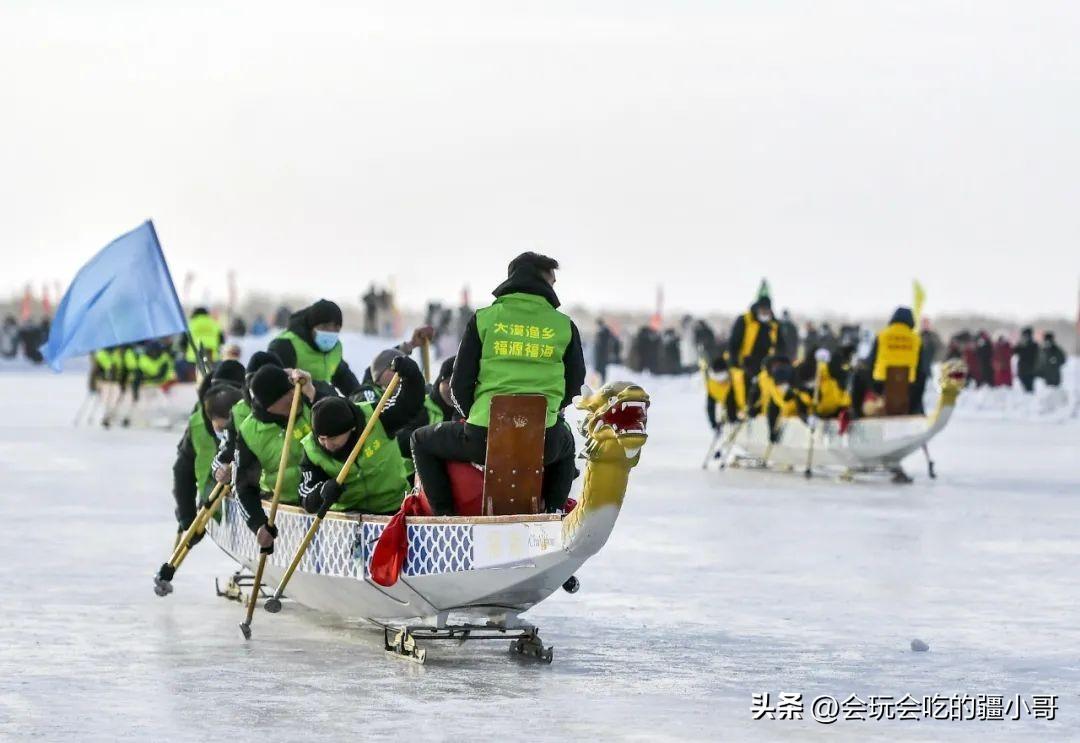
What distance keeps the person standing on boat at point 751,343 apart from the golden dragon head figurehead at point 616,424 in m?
13.5

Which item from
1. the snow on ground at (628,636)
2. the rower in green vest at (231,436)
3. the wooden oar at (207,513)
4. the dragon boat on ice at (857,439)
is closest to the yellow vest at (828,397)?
the dragon boat on ice at (857,439)

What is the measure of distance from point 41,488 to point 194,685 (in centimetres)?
1027

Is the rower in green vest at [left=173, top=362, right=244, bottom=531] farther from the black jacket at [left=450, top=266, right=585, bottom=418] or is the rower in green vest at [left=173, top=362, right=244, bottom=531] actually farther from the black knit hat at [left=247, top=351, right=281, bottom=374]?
the black jacket at [left=450, top=266, right=585, bottom=418]

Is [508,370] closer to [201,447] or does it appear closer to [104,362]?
[201,447]

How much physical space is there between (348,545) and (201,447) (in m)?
2.39

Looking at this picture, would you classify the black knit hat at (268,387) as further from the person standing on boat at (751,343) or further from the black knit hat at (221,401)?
the person standing on boat at (751,343)

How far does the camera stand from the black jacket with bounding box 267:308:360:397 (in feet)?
38.7

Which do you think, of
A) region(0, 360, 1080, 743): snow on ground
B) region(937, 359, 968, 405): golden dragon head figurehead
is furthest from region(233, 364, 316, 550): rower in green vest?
region(937, 359, 968, 405): golden dragon head figurehead

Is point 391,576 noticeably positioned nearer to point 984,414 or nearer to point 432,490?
point 432,490

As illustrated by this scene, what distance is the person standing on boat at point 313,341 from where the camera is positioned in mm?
11859

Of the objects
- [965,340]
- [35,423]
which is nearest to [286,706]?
[35,423]

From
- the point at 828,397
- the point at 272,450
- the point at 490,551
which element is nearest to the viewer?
the point at 490,551

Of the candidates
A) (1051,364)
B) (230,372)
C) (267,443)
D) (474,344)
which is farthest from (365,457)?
(1051,364)

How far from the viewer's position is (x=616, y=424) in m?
8.23
